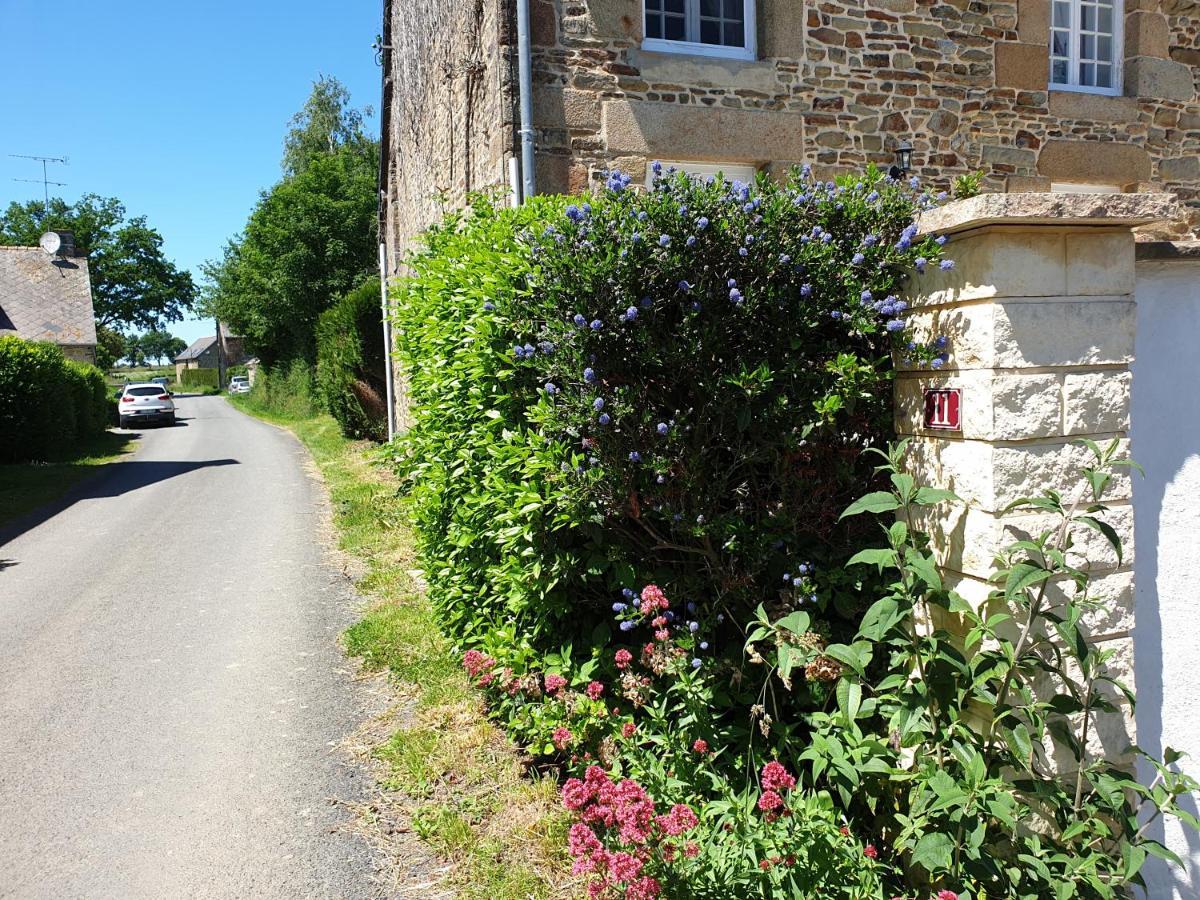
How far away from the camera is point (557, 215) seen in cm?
365

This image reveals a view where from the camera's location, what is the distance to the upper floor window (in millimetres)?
9859

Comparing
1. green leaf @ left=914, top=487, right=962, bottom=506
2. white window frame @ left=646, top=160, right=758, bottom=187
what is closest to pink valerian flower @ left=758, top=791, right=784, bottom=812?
green leaf @ left=914, top=487, right=962, bottom=506

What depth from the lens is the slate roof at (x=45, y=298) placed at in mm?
29844

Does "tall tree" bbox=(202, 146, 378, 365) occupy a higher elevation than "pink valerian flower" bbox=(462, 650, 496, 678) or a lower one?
higher

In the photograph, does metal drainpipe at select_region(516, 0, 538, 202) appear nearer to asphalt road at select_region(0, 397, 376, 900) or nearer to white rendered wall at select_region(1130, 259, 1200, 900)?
asphalt road at select_region(0, 397, 376, 900)

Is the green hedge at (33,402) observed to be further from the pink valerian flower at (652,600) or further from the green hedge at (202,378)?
the green hedge at (202,378)

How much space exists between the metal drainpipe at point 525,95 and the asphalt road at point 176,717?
386 cm

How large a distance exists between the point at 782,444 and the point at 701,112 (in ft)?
19.7

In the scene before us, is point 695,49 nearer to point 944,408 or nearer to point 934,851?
point 944,408

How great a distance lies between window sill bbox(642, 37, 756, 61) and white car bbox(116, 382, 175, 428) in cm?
2633

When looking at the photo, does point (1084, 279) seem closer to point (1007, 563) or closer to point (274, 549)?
point (1007, 563)

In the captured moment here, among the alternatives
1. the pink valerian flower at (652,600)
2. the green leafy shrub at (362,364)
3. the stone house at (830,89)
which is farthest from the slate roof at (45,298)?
the pink valerian flower at (652,600)

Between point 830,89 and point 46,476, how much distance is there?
45.2 feet

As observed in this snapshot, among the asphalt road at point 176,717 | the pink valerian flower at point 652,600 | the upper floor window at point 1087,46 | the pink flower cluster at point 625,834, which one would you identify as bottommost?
the asphalt road at point 176,717
